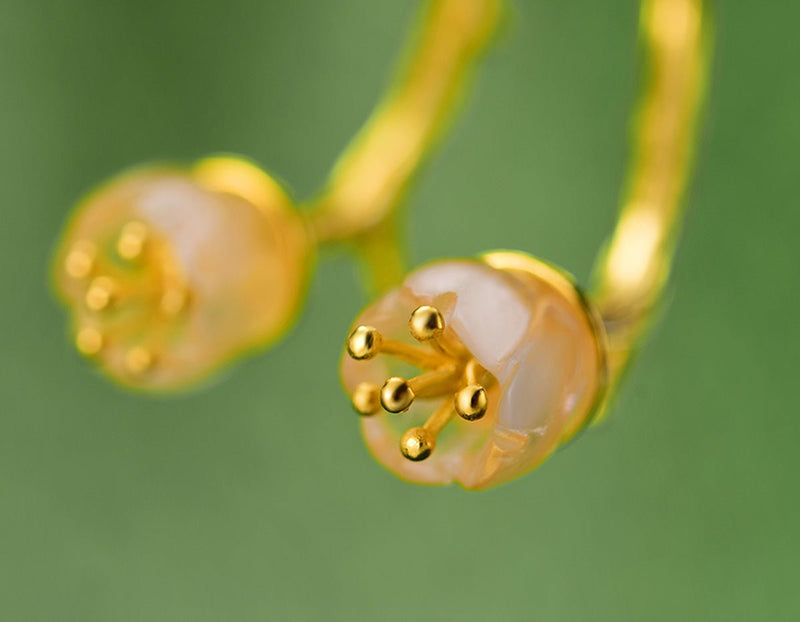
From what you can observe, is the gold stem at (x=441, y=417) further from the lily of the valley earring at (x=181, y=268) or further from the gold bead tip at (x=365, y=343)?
the lily of the valley earring at (x=181, y=268)

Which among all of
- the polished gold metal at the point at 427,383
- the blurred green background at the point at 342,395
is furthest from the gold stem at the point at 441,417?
the blurred green background at the point at 342,395

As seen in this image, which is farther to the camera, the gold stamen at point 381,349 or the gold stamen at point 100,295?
the gold stamen at point 100,295

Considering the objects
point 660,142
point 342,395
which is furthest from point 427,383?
point 342,395

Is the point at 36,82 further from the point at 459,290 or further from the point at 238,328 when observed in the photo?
the point at 459,290

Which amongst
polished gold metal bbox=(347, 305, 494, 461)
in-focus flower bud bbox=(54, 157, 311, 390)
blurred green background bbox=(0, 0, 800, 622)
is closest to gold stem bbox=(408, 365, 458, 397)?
polished gold metal bbox=(347, 305, 494, 461)

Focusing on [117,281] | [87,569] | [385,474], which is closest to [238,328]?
[117,281]
